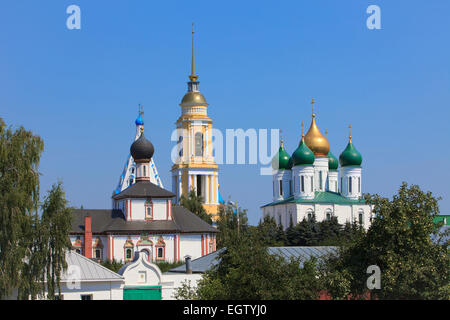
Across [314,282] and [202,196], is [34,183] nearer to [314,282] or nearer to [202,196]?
[314,282]

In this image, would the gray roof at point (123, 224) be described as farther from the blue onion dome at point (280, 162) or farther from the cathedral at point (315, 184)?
the blue onion dome at point (280, 162)

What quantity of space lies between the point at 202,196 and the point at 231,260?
153 feet

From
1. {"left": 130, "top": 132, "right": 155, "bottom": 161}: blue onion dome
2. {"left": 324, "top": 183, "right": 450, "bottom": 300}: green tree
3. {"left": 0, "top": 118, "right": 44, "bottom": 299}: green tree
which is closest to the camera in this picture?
{"left": 324, "top": 183, "right": 450, "bottom": 300}: green tree

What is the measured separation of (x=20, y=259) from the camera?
89.7ft

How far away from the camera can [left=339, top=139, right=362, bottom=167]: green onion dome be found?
258 ft

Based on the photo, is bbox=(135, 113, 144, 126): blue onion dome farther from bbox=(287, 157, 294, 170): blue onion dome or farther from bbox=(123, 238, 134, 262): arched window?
bbox=(123, 238, 134, 262): arched window

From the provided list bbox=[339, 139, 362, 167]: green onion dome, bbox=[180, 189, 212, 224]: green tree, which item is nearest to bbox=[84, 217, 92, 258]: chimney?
bbox=[180, 189, 212, 224]: green tree

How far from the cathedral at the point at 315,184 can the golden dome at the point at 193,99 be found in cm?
870

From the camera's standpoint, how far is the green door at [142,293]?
31891mm

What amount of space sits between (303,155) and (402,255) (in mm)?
51301

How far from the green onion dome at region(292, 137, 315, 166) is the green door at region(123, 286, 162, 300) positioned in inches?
1771

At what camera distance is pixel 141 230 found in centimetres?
5403

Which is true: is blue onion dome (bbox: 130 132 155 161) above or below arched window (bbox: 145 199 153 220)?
above

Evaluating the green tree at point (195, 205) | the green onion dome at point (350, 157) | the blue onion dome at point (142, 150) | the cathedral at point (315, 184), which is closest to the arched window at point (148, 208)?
the blue onion dome at point (142, 150)
